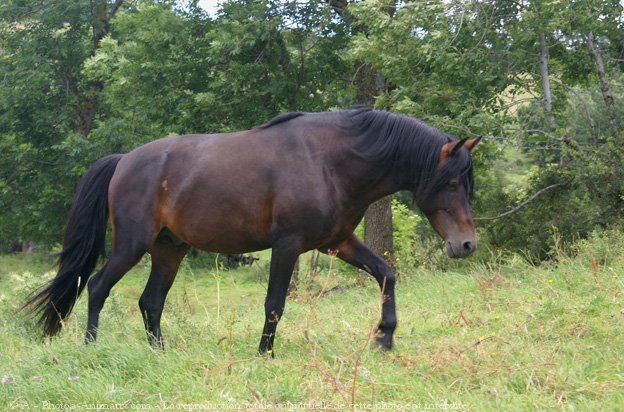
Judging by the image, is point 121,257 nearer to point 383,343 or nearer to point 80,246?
point 80,246

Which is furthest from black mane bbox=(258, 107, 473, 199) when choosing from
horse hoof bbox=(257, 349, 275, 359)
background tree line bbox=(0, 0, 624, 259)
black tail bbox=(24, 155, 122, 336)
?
background tree line bbox=(0, 0, 624, 259)

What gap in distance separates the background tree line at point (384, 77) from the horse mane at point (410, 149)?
584 cm

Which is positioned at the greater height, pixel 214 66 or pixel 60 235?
pixel 214 66

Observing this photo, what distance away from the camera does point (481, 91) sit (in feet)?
43.4

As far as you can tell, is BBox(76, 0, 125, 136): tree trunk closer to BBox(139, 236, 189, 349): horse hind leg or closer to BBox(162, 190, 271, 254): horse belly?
BBox(139, 236, 189, 349): horse hind leg

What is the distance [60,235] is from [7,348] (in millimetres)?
18517

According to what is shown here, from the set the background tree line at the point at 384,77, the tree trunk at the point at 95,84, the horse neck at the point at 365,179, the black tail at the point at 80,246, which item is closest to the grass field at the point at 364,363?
the black tail at the point at 80,246

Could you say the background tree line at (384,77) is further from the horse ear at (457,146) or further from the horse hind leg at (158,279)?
the horse hind leg at (158,279)

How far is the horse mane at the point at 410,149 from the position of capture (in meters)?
5.70

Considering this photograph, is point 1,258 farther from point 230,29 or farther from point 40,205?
point 230,29

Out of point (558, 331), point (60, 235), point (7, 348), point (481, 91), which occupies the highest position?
point (481, 91)

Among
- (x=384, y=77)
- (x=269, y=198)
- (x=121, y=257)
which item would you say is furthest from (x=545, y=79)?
(x=121, y=257)

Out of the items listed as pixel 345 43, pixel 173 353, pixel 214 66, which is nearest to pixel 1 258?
pixel 214 66

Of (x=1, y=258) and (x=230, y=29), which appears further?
(x=1, y=258)
